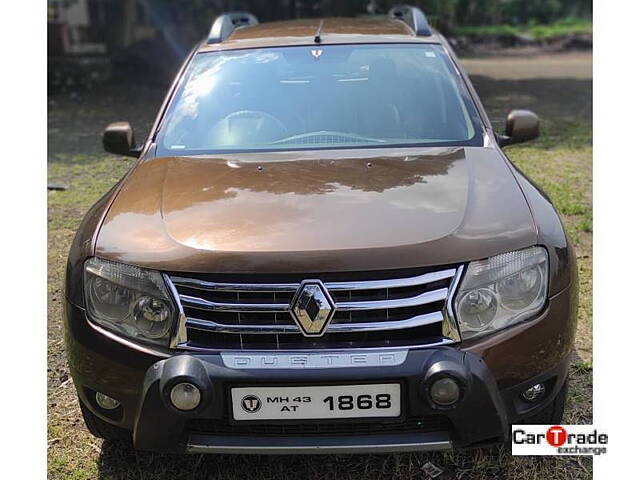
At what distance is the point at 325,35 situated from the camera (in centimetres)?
379

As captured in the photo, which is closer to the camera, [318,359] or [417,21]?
[318,359]

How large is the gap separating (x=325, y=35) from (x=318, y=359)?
224 cm

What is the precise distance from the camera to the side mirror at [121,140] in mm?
3436

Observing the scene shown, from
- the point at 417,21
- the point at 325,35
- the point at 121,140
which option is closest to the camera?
the point at 121,140

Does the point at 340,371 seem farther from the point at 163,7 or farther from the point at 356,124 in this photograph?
the point at 163,7

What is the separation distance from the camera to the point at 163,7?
15125 mm

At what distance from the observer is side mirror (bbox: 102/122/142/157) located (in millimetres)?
3436

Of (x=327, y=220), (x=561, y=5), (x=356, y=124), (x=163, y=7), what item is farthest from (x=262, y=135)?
(x=561, y=5)

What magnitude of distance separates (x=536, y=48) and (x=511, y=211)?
20.6 m

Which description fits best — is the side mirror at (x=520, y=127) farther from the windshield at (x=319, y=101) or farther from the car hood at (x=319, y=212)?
the car hood at (x=319, y=212)

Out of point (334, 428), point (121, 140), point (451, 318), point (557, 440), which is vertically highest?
point (121, 140)

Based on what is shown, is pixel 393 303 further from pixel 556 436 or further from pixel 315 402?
pixel 556 436

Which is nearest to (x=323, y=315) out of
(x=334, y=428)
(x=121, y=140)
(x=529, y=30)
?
(x=334, y=428)

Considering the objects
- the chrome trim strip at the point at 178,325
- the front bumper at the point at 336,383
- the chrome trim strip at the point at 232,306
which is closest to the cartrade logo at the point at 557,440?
the front bumper at the point at 336,383
